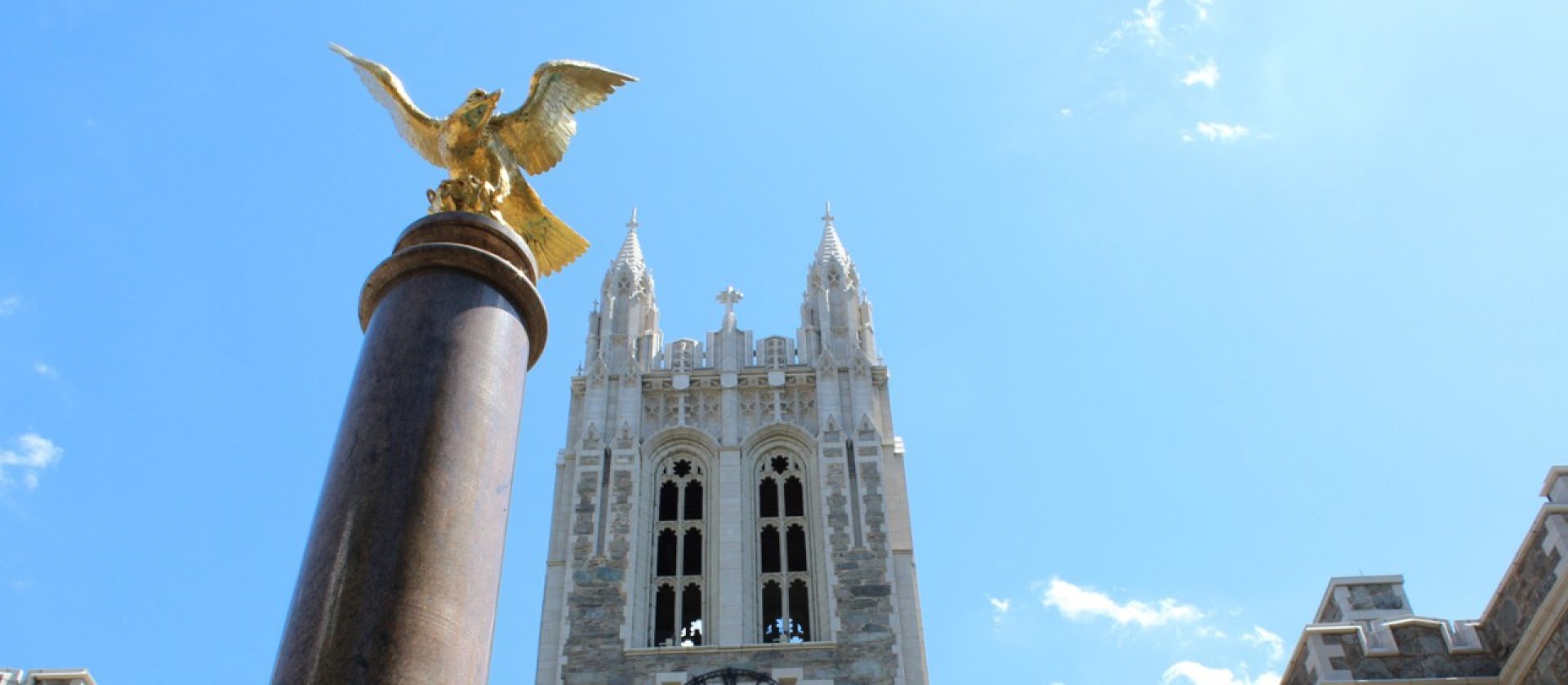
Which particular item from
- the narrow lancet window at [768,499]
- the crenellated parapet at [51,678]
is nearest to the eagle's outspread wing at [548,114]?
the crenellated parapet at [51,678]

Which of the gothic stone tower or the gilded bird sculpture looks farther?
the gothic stone tower

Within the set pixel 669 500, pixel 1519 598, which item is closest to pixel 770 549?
pixel 669 500

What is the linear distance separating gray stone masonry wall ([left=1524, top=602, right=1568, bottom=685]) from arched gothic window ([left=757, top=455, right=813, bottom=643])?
55.2 feet

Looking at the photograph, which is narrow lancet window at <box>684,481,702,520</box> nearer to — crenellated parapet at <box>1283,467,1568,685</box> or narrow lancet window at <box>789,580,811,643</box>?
narrow lancet window at <box>789,580,811,643</box>

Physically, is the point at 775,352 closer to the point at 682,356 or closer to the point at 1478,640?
the point at 682,356

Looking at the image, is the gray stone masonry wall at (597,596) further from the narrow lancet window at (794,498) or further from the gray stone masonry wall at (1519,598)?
the gray stone masonry wall at (1519,598)

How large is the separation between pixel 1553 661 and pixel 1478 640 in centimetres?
195

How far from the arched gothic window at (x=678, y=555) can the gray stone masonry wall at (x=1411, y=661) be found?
1587 centimetres

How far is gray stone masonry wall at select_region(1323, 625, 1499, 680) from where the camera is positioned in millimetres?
16984

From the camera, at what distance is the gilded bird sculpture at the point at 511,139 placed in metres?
10.2

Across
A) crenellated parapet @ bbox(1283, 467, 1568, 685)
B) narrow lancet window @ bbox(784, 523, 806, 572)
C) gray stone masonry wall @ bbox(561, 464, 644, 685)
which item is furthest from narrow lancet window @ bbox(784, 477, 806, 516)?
crenellated parapet @ bbox(1283, 467, 1568, 685)

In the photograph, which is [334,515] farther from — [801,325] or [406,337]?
[801,325]

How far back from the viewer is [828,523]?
32562 mm

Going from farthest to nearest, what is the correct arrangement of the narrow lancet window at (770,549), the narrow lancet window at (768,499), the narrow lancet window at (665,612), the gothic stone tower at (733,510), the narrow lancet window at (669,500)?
the narrow lancet window at (768,499) → the narrow lancet window at (669,500) → the narrow lancet window at (770,549) → the narrow lancet window at (665,612) → the gothic stone tower at (733,510)
